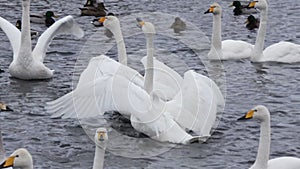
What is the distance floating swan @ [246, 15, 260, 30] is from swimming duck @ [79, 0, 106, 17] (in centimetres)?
384

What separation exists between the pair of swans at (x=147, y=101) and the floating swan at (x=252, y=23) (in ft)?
25.2

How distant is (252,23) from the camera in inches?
844

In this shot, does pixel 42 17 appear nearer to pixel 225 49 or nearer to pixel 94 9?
pixel 94 9

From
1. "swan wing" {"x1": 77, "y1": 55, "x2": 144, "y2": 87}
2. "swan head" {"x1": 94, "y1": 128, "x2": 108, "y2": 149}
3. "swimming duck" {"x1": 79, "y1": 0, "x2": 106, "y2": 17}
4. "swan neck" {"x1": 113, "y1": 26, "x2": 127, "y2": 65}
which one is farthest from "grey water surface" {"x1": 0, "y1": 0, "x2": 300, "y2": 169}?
"swan head" {"x1": 94, "y1": 128, "x2": 108, "y2": 149}

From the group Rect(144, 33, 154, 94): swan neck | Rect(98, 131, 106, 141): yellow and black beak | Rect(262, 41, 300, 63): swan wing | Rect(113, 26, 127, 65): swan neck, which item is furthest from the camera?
Rect(262, 41, 300, 63): swan wing

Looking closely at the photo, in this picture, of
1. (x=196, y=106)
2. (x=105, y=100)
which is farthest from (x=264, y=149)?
(x=105, y=100)

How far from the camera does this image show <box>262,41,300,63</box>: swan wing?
1798cm

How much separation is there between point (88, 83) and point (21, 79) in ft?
9.61

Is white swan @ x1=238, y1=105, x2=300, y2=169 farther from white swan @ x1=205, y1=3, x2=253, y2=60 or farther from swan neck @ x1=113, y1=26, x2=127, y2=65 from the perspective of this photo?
white swan @ x1=205, y1=3, x2=253, y2=60

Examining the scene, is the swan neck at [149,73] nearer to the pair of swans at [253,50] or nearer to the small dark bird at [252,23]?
the pair of swans at [253,50]

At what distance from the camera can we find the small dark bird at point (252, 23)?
21.4 m

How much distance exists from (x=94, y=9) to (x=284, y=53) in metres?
6.55

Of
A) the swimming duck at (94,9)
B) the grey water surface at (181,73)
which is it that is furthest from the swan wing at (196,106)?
the swimming duck at (94,9)

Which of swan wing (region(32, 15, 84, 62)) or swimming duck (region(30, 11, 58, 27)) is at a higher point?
swan wing (region(32, 15, 84, 62))
